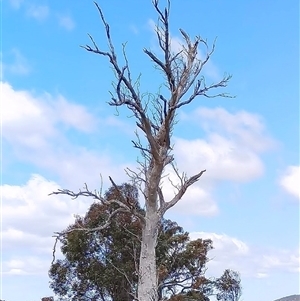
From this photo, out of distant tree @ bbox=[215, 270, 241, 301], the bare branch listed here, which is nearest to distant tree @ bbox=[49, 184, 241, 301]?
distant tree @ bbox=[215, 270, 241, 301]

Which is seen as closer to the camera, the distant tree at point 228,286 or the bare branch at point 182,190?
the bare branch at point 182,190

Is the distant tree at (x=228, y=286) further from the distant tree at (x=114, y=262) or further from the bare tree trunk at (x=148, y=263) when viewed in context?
the bare tree trunk at (x=148, y=263)

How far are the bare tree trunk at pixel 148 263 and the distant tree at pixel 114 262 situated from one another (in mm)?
9513

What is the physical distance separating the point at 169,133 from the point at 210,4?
3.28 meters

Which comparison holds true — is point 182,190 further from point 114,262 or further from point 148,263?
point 114,262

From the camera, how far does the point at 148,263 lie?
568cm

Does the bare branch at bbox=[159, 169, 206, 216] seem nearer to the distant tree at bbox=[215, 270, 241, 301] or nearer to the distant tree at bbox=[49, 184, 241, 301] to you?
the distant tree at bbox=[49, 184, 241, 301]

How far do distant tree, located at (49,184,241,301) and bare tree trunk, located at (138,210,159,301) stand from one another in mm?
9513

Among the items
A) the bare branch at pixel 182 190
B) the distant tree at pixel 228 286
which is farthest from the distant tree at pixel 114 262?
the bare branch at pixel 182 190

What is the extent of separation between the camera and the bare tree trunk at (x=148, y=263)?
18.4 feet

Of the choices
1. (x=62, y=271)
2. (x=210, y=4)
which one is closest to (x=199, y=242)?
(x=62, y=271)

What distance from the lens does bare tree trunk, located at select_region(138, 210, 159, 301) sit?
5.62m

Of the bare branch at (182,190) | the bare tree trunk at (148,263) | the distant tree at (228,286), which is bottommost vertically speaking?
the bare tree trunk at (148,263)

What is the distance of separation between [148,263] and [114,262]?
1028 cm
